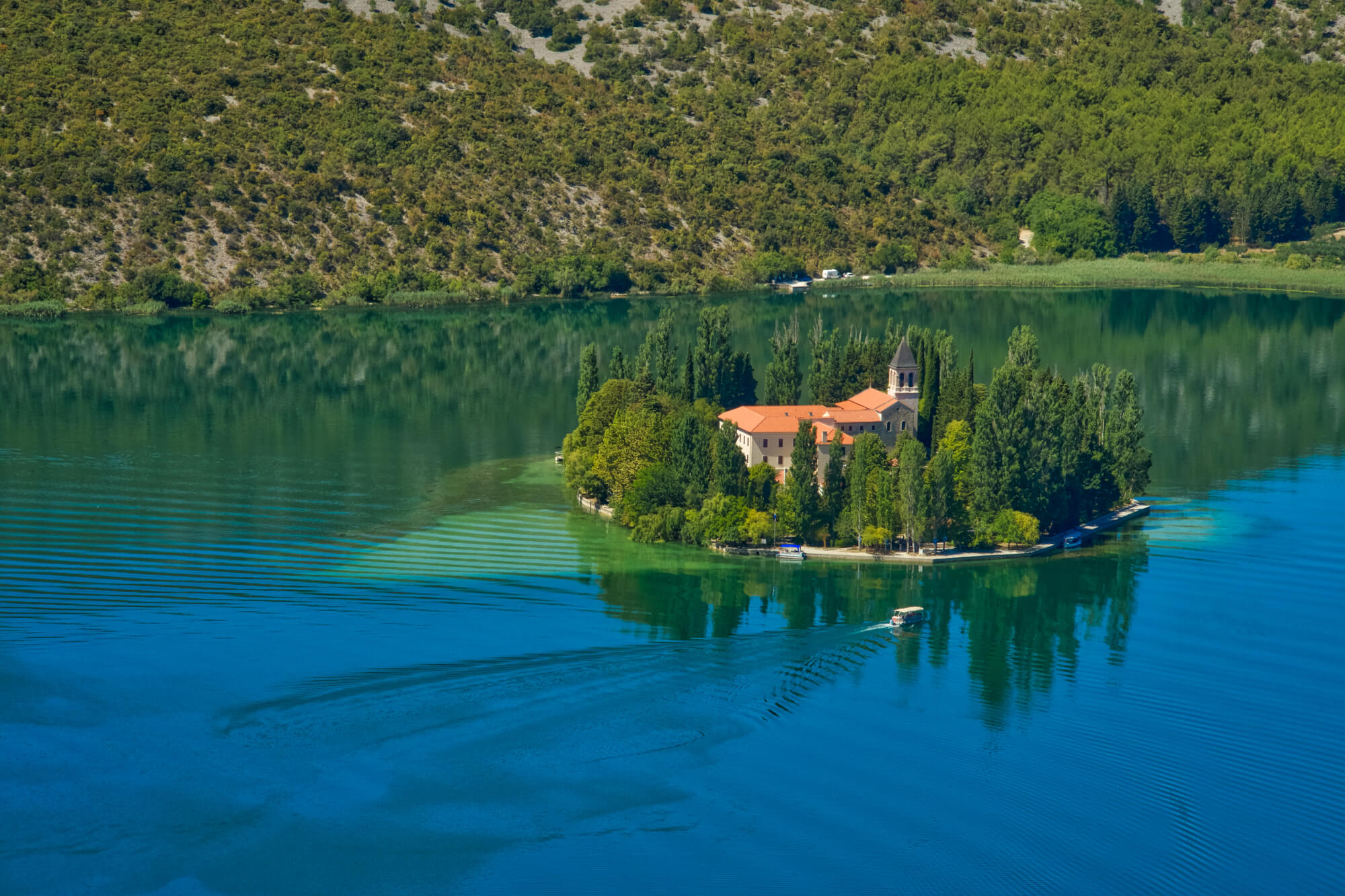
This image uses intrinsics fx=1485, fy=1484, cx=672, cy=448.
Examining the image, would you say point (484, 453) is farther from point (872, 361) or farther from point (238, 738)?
point (238, 738)

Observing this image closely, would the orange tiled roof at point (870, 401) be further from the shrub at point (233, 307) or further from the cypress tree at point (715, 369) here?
the shrub at point (233, 307)

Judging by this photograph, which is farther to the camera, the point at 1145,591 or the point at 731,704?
the point at 1145,591

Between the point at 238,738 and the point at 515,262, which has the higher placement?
the point at 515,262

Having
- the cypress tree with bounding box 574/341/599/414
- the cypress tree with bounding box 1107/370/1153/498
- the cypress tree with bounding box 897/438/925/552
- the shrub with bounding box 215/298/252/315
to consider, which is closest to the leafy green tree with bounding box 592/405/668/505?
the cypress tree with bounding box 574/341/599/414

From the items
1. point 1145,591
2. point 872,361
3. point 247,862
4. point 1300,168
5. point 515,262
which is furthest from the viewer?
point 1300,168

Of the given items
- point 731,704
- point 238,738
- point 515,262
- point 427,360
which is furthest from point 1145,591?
point 515,262
